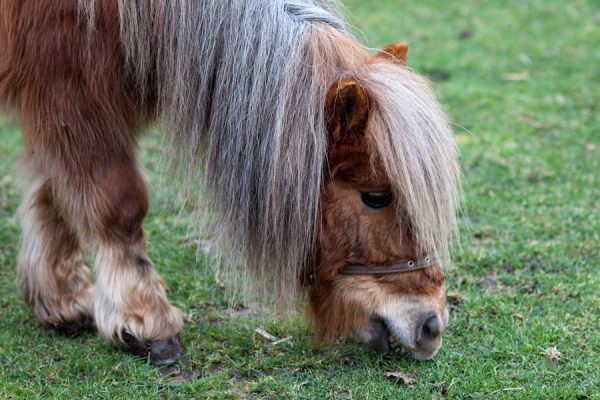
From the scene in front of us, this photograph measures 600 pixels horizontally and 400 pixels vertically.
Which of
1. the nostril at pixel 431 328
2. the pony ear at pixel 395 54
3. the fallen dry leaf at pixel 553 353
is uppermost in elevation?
the pony ear at pixel 395 54

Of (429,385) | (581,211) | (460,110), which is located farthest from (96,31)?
(460,110)

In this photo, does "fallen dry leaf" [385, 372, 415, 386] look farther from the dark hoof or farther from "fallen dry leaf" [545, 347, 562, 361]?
the dark hoof

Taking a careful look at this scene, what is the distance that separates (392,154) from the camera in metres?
2.63

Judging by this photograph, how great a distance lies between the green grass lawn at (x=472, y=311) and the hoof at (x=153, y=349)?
54 mm

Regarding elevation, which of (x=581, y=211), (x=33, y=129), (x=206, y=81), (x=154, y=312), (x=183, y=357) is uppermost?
(x=206, y=81)

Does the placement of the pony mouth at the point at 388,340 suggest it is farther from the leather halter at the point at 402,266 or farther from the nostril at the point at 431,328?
the leather halter at the point at 402,266

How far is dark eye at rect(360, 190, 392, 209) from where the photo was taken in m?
2.76

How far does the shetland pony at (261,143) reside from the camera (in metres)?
2.69

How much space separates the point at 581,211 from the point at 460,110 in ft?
7.59

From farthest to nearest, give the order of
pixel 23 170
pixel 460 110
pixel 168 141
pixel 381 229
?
1. pixel 460 110
2. pixel 23 170
3. pixel 168 141
4. pixel 381 229

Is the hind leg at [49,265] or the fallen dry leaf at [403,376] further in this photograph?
the hind leg at [49,265]

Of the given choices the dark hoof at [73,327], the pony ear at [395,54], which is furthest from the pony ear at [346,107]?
the dark hoof at [73,327]

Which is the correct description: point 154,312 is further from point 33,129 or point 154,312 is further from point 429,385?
point 429,385

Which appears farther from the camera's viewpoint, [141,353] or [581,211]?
[581,211]
